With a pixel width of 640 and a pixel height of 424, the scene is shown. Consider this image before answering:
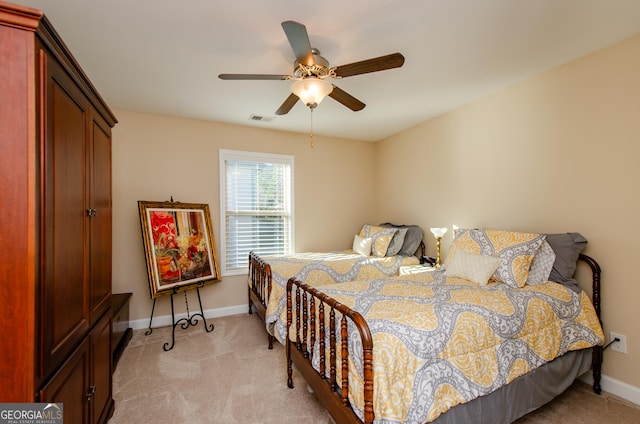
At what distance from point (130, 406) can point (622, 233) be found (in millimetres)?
3794

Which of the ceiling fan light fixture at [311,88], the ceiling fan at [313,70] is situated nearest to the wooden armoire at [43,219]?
the ceiling fan at [313,70]

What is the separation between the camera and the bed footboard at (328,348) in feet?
4.25

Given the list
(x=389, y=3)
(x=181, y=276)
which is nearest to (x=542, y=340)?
(x=389, y=3)

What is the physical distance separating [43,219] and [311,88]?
158cm

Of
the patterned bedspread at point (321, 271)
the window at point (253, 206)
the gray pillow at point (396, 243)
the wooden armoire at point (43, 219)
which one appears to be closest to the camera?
the wooden armoire at point (43, 219)

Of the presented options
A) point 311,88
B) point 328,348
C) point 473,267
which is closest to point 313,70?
point 311,88

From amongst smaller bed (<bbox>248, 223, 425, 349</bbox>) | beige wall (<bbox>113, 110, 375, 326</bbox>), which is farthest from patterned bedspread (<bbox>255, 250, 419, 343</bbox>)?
beige wall (<bbox>113, 110, 375, 326</bbox>)

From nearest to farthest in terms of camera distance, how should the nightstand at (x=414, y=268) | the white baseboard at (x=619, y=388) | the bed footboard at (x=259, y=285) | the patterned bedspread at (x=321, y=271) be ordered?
the white baseboard at (x=619, y=388) → the patterned bedspread at (x=321, y=271) → the bed footboard at (x=259, y=285) → the nightstand at (x=414, y=268)

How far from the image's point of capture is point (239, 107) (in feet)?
10.6

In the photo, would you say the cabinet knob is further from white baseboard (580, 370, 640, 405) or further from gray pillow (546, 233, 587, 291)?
white baseboard (580, 370, 640, 405)

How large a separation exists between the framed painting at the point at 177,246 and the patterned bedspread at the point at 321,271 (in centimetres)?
83

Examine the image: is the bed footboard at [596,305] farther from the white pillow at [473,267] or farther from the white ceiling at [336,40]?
the white ceiling at [336,40]

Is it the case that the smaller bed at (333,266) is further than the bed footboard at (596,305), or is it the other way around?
the smaller bed at (333,266)

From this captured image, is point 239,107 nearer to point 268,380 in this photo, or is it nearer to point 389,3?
point 389,3
